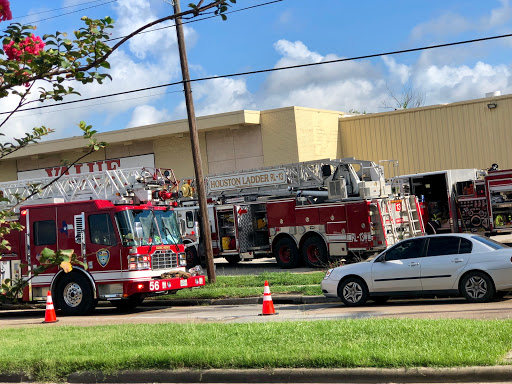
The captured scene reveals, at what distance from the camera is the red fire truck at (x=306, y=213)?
2245cm

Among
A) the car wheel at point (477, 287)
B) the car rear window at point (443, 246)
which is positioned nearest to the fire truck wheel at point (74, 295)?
the car rear window at point (443, 246)

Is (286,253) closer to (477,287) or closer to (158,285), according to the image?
(158,285)

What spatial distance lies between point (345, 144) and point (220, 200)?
1047cm

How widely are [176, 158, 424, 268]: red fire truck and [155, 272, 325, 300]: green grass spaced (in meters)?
2.14

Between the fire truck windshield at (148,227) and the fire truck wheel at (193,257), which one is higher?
the fire truck windshield at (148,227)

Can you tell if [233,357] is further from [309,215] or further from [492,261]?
[309,215]

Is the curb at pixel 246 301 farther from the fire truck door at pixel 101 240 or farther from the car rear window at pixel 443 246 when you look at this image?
the car rear window at pixel 443 246

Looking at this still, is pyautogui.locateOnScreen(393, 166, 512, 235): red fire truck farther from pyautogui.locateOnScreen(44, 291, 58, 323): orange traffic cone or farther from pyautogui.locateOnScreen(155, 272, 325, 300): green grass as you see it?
pyautogui.locateOnScreen(44, 291, 58, 323): orange traffic cone

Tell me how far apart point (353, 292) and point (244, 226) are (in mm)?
11304

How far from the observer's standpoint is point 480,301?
1319 centimetres

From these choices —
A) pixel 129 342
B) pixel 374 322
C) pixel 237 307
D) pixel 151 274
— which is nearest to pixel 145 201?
pixel 151 274

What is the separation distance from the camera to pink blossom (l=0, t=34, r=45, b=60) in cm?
499

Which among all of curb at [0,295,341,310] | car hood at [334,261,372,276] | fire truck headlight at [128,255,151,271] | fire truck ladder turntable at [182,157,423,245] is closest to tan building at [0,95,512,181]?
fire truck ladder turntable at [182,157,423,245]

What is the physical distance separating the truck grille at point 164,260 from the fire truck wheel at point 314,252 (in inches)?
296
